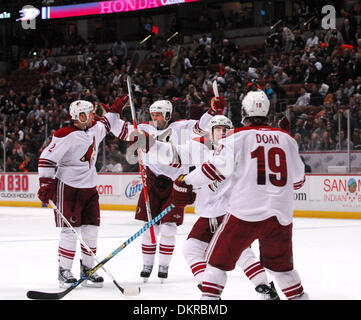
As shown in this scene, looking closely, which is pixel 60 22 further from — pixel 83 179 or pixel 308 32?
pixel 83 179

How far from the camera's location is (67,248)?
5.30 metres

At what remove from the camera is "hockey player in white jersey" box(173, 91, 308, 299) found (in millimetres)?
3516

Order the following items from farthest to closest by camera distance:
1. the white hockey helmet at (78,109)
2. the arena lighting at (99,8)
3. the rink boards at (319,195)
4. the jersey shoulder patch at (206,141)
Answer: the arena lighting at (99,8) < the rink boards at (319,195) < the white hockey helmet at (78,109) < the jersey shoulder patch at (206,141)

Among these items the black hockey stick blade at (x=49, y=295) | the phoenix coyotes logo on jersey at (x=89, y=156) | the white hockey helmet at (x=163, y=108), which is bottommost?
the black hockey stick blade at (x=49, y=295)

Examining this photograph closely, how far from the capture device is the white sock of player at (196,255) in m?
4.52

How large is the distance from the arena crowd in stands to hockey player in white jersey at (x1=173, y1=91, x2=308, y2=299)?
20.5 feet

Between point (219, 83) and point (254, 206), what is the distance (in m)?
11.2

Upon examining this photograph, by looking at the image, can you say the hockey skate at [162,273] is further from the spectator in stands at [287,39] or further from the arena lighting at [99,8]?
the arena lighting at [99,8]

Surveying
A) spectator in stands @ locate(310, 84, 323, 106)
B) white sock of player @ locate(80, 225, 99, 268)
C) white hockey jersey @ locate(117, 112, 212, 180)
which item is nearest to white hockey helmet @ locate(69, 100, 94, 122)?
white hockey jersey @ locate(117, 112, 212, 180)

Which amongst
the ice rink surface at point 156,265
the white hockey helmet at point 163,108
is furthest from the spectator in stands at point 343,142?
the white hockey helmet at point 163,108

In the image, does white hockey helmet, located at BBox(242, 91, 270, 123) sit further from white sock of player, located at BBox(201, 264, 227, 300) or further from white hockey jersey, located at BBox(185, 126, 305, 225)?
white sock of player, located at BBox(201, 264, 227, 300)

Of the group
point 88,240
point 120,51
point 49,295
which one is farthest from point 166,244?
point 120,51

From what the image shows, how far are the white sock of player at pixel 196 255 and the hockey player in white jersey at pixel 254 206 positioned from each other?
36.2 inches

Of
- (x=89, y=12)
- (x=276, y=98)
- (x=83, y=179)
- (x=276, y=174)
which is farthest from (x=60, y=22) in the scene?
(x=276, y=174)
